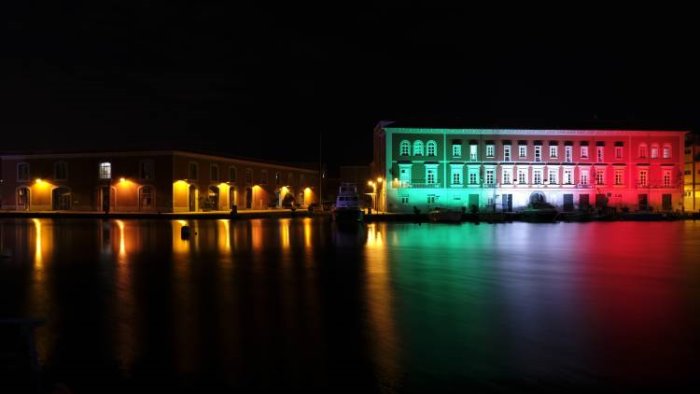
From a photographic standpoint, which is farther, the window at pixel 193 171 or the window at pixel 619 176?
the window at pixel 619 176

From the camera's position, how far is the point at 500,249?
19812mm

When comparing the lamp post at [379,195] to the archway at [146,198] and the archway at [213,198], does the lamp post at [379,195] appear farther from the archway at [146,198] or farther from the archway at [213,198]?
the archway at [146,198]

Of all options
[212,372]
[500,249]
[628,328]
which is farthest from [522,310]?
[500,249]

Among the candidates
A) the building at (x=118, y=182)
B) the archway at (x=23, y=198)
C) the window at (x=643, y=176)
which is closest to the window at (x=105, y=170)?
the building at (x=118, y=182)

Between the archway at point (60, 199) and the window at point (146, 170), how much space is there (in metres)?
8.53

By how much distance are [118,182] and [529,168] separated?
130 ft

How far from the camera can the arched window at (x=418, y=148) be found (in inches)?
2226

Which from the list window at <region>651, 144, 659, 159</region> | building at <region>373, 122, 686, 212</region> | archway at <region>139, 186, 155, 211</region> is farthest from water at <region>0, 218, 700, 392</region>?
window at <region>651, 144, 659, 159</region>

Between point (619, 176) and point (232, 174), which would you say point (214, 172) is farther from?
point (619, 176)

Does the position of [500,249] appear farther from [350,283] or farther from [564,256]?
[350,283]

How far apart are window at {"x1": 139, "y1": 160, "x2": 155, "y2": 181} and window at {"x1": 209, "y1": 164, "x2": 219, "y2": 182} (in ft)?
20.9

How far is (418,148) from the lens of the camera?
56656 mm

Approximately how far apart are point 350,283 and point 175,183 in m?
41.2

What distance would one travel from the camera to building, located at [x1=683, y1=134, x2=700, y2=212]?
193ft
